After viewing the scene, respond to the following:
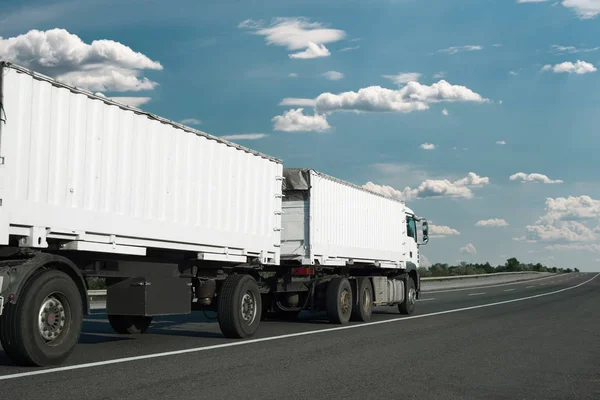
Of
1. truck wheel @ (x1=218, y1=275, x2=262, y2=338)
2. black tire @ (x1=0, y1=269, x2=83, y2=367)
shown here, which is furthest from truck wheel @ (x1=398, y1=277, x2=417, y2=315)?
black tire @ (x1=0, y1=269, x2=83, y2=367)

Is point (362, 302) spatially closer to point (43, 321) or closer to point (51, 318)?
point (51, 318)

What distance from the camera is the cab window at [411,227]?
78.4ft

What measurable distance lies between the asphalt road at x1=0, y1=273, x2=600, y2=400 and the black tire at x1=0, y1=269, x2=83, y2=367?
27 cm

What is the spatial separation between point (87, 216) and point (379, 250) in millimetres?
11928

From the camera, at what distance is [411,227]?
79.4 ft

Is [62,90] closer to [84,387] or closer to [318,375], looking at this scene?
[84,387]

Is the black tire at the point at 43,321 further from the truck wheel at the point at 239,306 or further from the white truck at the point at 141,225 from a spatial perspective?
the truck wheel at the point at 239,306

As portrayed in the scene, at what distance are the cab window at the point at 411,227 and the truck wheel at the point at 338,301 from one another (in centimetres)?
637

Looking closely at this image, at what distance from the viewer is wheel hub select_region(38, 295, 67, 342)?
9.30 m

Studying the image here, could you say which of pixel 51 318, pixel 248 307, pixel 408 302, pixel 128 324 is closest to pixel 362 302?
pixel 408 302

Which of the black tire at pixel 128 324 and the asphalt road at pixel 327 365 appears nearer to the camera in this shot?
the asphalt road at pixel 327 365

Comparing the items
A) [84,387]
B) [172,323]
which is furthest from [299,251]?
[84,387]

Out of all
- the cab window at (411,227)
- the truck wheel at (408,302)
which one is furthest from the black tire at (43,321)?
the cab window at (411,227)

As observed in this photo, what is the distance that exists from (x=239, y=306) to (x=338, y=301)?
171 inches
